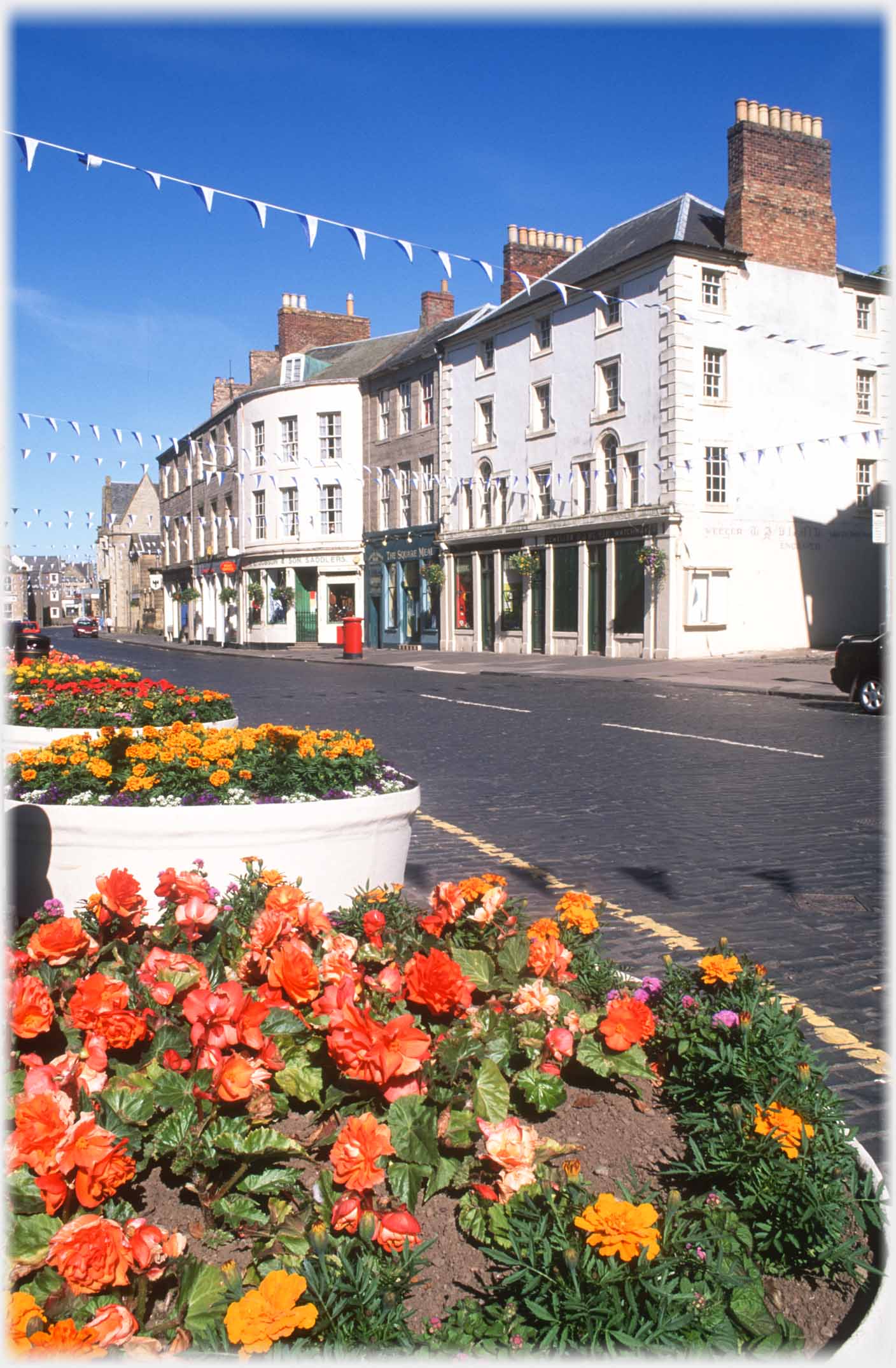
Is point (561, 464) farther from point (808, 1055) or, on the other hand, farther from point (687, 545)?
point (808, 1055)

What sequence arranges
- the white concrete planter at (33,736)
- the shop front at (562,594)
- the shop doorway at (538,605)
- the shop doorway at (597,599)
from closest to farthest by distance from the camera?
the white concrete planter at (33,736), the shop front at (562,594), the shop doorway at (597,599), the shop doorway at (538,605)

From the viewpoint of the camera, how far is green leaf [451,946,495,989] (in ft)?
11.0

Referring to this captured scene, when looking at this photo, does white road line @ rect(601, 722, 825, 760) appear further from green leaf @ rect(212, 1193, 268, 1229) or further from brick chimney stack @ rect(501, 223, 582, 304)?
brick chimney stack @ rect(501, 223, 582, 304)

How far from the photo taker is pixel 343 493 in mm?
47875

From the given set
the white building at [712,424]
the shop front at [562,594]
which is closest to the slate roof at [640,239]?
the white building at [712,424]

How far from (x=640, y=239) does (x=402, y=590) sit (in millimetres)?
16835

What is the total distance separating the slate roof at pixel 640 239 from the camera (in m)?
29.0

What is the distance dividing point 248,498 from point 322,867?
49731 mm

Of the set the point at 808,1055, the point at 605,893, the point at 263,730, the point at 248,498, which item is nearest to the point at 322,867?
the point at 263,730

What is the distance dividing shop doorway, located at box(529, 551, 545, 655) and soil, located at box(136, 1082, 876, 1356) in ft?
101

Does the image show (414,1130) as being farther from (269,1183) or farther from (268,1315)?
(268,1315)

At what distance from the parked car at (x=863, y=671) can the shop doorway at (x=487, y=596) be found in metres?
20.0

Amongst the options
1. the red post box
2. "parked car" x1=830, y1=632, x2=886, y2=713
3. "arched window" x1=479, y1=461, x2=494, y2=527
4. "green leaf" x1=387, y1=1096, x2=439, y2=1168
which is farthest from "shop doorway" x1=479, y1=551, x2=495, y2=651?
"green leaf" x1=387, y1=1096, x2=439, y2=1168

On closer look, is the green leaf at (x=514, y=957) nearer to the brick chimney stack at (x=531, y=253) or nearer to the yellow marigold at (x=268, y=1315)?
the yellow marigold at (x=268, y=1315)
